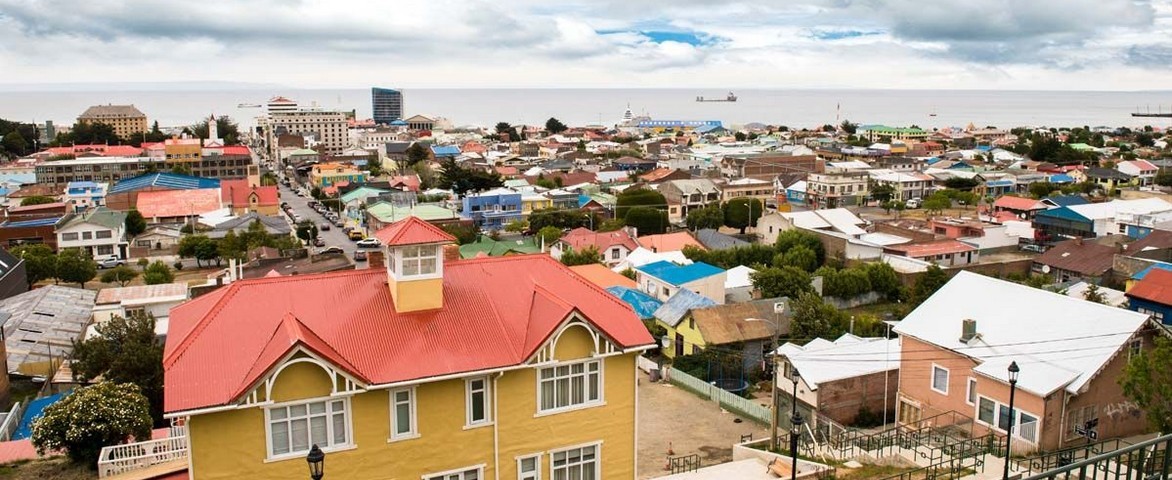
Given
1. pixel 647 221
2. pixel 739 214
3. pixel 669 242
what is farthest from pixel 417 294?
pixel 739 214

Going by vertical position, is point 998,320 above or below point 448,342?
below

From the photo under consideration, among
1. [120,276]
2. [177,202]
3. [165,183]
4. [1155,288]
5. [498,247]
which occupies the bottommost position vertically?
[120,276]

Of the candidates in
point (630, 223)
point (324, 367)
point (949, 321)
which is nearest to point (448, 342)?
point (324, 367)

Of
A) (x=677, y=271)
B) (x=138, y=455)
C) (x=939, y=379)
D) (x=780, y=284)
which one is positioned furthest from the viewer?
(x=677, y=271)

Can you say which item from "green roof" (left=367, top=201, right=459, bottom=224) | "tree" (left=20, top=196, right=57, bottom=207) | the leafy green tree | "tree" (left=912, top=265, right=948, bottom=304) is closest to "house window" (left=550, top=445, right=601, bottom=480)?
the leafy green tree

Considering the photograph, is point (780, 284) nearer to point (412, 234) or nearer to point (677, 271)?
point (677, 271)

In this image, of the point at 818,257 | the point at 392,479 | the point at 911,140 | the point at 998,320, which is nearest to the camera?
the point at 392,479

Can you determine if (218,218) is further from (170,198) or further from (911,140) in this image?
(911,140)
